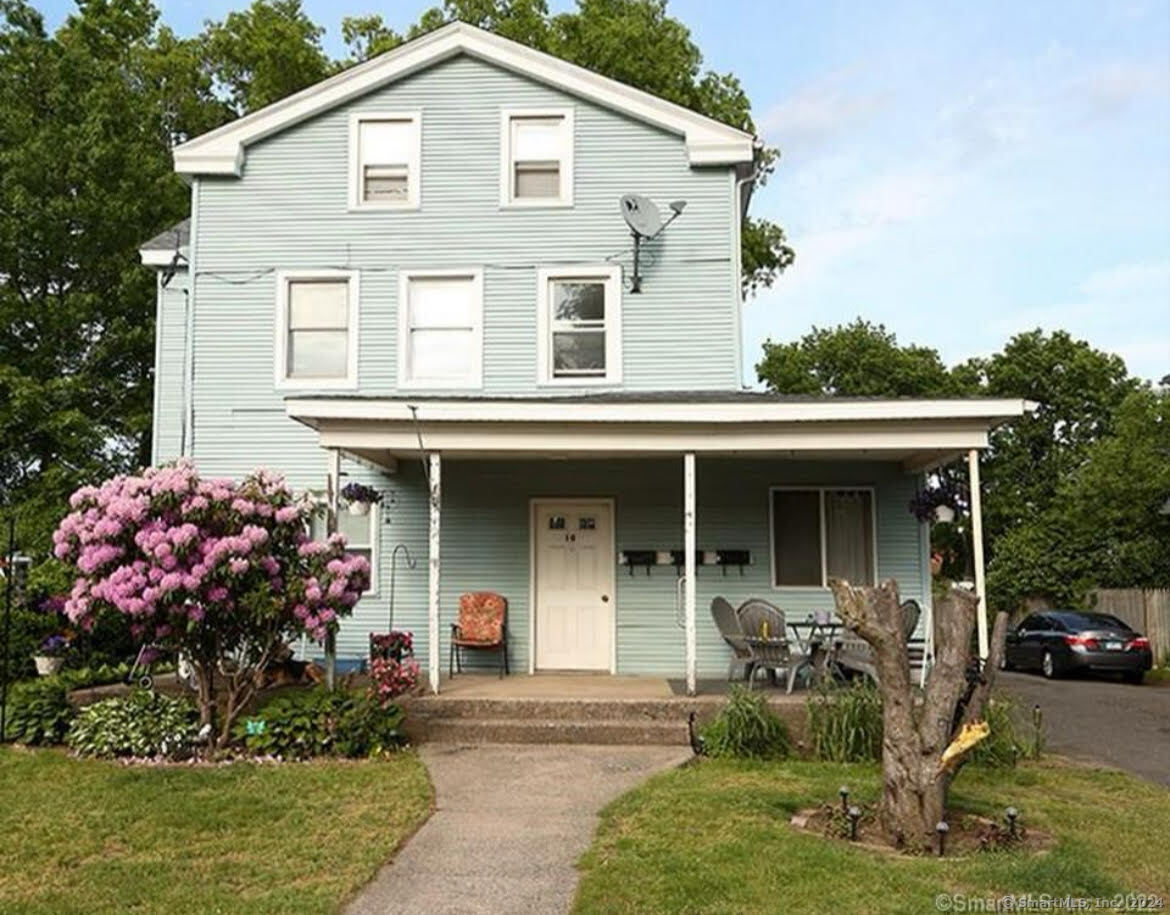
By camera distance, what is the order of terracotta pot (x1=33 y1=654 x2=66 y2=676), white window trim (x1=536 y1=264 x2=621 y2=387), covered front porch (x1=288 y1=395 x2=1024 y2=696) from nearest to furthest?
covered front porch (x1=288 y1=395 x2=1024 y2=696)
terracotta pot (x1=33 y1=654 x2=66 y2=676)
white window trim (x1=536 y1=264 x2=621 y2=387)

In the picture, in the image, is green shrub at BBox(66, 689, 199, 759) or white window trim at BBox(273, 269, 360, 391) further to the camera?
white window trim at BBox(273, 269, 360, 391)

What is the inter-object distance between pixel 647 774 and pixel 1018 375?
3276cm

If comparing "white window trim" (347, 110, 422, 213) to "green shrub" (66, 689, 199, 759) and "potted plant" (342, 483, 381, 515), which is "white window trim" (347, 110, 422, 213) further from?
"green shrub" (66, 689, 199, 759)

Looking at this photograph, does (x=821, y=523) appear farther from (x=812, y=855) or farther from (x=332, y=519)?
(x=812, y=855)

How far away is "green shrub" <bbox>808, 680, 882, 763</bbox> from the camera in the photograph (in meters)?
8.51

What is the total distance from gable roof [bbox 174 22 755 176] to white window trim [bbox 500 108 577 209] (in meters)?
0.39

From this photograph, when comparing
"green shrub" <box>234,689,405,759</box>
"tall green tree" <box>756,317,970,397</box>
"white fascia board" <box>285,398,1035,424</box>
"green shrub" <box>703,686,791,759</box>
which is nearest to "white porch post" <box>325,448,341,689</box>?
"white fascia board" <box>285,398,1035,424</box>

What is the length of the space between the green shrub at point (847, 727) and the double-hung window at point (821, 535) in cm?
343

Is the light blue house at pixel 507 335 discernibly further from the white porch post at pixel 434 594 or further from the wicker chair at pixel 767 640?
the white porch post at pixel 434 594

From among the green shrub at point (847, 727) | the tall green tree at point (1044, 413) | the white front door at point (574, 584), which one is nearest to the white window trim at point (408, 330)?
the white front door at point (574, 584)

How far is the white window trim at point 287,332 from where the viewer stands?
12.8 meters

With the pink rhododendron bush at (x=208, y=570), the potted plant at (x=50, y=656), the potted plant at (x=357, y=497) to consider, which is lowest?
the potted plant at (x=50, y=656)

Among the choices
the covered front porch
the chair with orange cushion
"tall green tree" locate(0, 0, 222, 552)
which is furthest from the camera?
"tall green tree" locate(0, 0, 222, 552)

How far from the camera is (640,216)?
12.5 m
